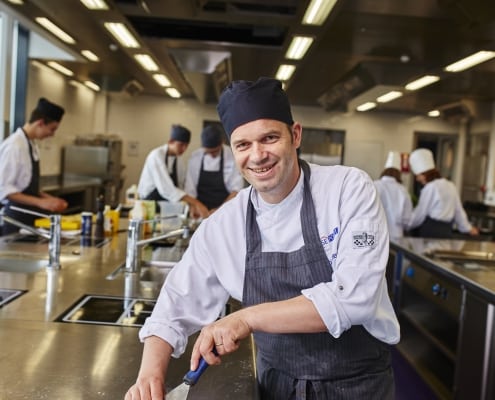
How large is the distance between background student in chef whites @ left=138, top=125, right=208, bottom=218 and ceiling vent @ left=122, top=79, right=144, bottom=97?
2.64 meters

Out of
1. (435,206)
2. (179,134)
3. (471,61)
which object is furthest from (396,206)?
(179,134)

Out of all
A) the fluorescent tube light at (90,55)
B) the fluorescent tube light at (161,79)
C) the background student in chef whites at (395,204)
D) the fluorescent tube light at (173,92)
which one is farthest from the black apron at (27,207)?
the fluorescent tube light at (173,92)

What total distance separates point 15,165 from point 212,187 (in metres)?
1.73

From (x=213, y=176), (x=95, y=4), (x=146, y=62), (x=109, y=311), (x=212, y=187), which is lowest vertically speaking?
(x=109, y=311)

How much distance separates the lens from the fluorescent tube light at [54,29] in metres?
3.51

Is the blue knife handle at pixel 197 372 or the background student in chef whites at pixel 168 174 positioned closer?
the blue knife handle at pixel 197 372

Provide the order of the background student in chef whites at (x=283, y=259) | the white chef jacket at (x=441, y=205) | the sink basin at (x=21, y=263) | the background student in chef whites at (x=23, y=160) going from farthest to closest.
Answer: the white chef jacket at (x=441, y=205)
the background student in chef whites at (x=23, y=160)
the sink basin at (x=21, y=263)
the background student in chef whites at (x=283, y=259)

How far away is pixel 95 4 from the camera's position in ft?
9.53

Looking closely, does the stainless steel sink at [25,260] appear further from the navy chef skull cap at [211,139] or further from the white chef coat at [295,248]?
the navy chef skull cap at [211,139]

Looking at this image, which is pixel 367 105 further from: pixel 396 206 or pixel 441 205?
pixel 441 205

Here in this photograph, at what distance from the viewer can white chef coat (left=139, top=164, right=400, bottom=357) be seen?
3.27 ft

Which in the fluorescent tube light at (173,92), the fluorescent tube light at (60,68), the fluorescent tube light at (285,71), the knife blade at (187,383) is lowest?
the knife blade at (187,383)

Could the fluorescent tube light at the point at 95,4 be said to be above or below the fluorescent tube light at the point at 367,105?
below

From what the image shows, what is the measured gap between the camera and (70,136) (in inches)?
288
